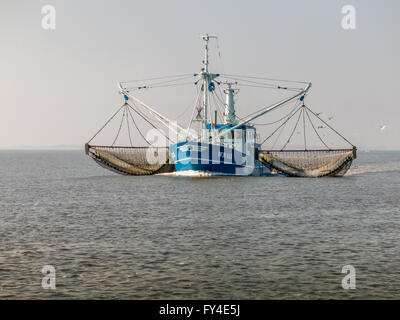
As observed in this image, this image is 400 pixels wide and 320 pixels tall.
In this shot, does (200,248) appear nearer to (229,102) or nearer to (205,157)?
(205,157)

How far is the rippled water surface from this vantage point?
14.6 metres

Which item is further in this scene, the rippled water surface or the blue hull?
the blue hull

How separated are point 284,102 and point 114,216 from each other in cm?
3852

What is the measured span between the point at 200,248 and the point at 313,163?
57.9 metres

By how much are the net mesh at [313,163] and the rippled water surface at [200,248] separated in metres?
27.1

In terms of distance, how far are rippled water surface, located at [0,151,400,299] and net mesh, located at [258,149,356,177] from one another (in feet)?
88.8

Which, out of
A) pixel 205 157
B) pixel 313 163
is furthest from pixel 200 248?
pixel 313 163

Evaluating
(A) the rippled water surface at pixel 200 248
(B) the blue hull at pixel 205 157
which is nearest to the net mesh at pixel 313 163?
(B) the blue hull at pixel 205 157

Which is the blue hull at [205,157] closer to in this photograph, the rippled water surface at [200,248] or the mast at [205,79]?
the mast at [205,79]

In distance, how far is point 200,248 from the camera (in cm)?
2059

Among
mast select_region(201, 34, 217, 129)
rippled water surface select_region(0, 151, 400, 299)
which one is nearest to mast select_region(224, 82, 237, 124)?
mast select_region(201, 34, 217, 129)

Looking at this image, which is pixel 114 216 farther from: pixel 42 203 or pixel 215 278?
pixel 215 278

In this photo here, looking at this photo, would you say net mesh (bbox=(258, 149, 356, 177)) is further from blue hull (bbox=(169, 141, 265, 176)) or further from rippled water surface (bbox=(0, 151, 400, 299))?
rippled water surface (bbox=(0, 151, 400, 299))
